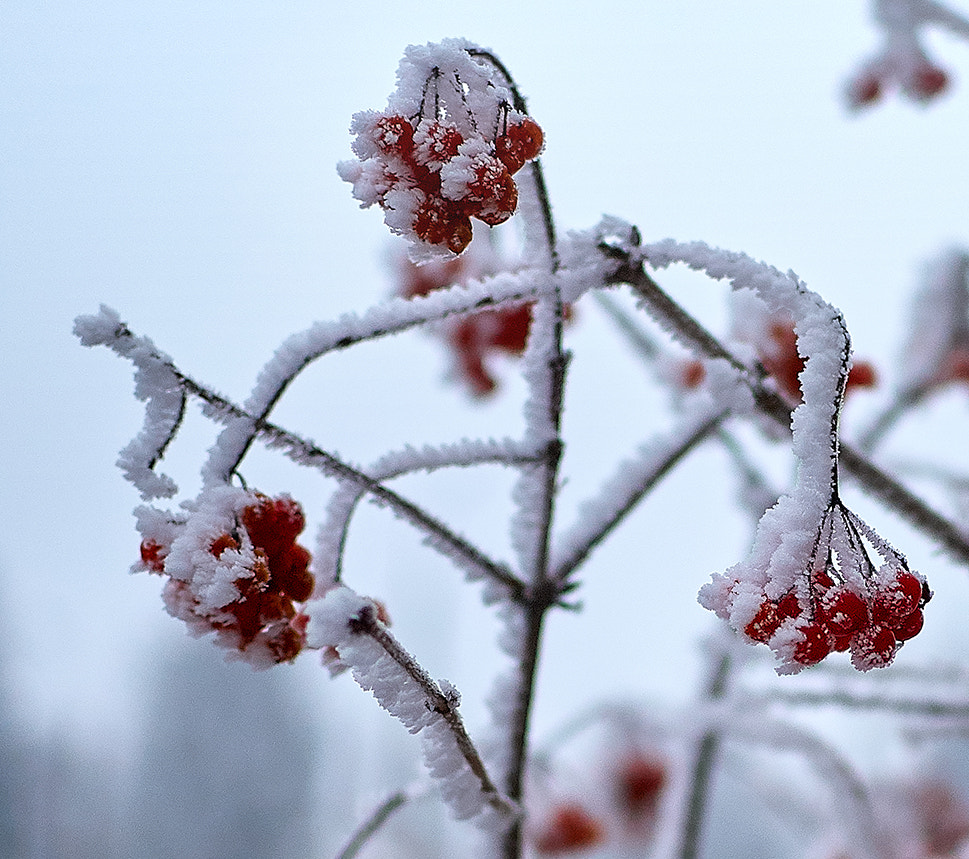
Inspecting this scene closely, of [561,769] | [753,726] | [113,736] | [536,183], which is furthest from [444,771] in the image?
[113,736]

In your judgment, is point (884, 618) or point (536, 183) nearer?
point (884, 618)

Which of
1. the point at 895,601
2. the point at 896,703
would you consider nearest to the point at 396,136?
the point at 895,601

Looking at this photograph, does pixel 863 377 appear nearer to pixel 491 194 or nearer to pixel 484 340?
pixel 484 340

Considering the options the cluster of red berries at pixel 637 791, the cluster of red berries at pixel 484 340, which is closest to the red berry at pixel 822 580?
the cluster of red berries at pixel 484 340

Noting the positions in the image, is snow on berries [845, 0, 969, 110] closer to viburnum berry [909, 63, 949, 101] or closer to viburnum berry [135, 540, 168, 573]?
viburnum berry [909, 63, 949, 101]

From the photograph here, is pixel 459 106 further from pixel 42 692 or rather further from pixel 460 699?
pixel 42 692

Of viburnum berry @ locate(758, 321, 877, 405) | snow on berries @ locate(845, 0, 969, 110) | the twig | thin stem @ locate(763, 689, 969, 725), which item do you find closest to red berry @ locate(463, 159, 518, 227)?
the twig

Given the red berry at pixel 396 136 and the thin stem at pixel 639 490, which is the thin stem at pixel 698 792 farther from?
the red berry at pixel 396 136
